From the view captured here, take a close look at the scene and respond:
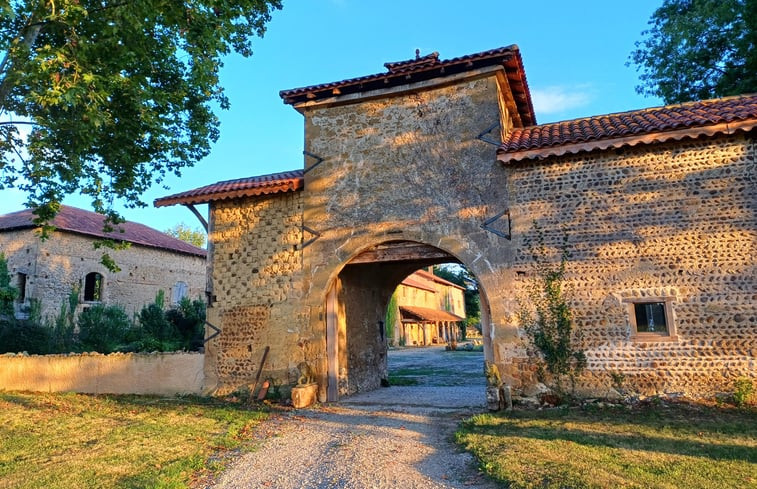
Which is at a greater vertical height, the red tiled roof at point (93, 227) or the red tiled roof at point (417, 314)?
the red tiled roof at point (93, 227)

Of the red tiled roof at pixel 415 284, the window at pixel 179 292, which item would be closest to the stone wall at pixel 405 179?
the window at pixel 179 292

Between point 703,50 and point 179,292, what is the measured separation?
23.7m

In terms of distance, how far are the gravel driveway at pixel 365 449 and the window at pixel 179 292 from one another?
1655cm

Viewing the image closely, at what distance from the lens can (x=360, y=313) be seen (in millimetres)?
12008

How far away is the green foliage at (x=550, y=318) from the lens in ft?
27.0

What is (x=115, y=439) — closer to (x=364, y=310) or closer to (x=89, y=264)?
(x=364, y=310)

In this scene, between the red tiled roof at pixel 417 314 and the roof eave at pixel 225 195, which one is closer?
the roof eave at pixel 225 195

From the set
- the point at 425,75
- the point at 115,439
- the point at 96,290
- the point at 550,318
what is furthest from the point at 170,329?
the point at 550,318

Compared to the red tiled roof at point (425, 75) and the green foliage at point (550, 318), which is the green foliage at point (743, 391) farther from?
the red tiled roof at point (425, 75)

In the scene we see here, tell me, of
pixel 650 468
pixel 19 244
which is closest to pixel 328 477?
pixel 650 468

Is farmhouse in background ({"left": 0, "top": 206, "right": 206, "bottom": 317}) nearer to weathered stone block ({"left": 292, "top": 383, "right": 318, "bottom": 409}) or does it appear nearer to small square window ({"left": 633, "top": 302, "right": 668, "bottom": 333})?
weathered stone block ({"left": 292, "top": 383, "right": 318, "bottom": 409})

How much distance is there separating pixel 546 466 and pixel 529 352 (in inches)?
143

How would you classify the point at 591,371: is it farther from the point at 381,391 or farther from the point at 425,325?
the point at 425,325

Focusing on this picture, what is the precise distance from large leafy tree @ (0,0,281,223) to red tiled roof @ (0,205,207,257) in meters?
8.83
